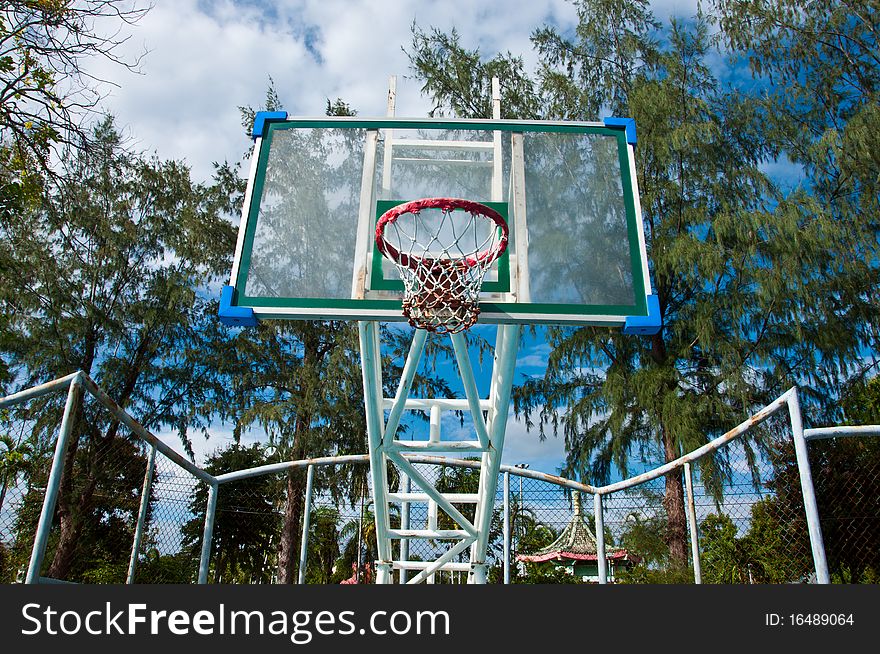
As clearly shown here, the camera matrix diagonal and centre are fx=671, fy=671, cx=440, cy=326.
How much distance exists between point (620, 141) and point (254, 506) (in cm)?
1138

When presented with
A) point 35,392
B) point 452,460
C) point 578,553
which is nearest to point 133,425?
point 35,392

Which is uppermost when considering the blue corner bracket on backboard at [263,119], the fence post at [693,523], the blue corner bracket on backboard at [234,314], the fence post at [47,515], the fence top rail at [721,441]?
the blue corner bracket on backboard at [263,119]

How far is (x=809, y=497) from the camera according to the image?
377 centimetres

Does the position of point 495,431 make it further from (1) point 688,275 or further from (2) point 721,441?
(1) point 688,275

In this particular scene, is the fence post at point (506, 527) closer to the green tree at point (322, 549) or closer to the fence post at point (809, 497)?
the fence post at point (809, 497)

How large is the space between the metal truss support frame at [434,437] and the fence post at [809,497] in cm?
179

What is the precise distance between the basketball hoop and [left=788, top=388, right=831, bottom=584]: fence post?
197 cm

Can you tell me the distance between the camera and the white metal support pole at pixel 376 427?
4.93 metres

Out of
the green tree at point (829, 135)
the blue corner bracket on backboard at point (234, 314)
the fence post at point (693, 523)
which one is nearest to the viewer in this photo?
the blue corner bracket on backboard at point (234, 314)

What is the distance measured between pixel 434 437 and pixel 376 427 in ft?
1.93

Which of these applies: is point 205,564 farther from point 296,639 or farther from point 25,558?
point 296,639

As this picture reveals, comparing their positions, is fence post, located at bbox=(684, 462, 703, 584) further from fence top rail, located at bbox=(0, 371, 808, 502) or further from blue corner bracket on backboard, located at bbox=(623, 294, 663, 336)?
blue corner bracket on backboard, located at bbox=(623, 294, 663, 336)

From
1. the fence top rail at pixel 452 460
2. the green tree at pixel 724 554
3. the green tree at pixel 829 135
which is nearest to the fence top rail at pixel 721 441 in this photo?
the fence top rail at pixel 452 460

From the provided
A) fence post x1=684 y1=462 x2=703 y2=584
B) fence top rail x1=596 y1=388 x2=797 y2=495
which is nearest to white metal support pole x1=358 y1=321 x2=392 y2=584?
→ fence top rail x1=596 y1=388 x2=797 y2=495
